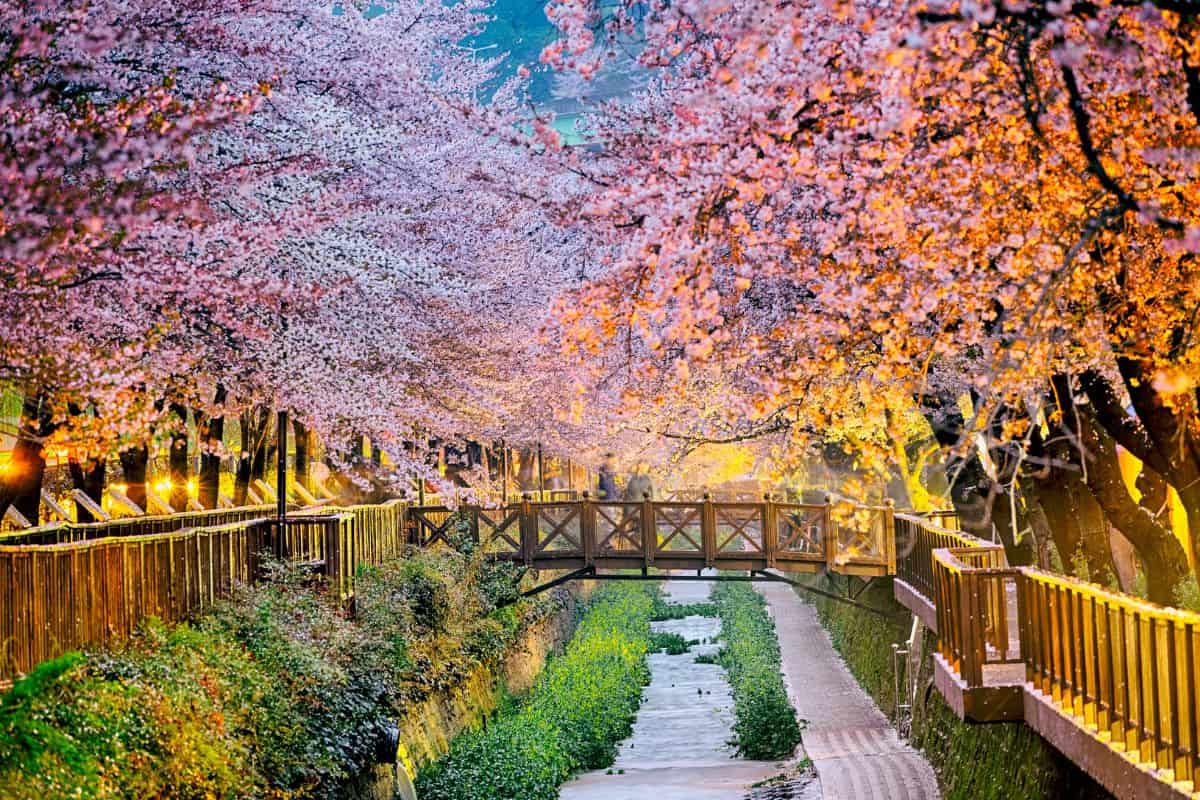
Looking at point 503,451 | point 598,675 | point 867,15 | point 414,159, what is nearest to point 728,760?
point 598,675

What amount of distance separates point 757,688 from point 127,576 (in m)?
19.6

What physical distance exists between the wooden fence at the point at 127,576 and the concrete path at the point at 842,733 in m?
8.43

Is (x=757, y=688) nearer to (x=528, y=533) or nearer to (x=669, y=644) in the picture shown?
(x=528, y=533)

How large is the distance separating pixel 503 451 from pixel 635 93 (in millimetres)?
15757

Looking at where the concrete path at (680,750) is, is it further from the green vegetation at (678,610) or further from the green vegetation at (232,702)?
the green vegetation at (678,610)

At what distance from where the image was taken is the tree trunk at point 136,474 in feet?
76.1

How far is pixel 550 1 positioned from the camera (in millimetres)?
7875

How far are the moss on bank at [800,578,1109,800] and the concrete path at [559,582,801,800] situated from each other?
3.47 meters

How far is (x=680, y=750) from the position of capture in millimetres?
30266

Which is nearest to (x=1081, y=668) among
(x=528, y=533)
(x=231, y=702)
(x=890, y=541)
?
(x=231, y=702)

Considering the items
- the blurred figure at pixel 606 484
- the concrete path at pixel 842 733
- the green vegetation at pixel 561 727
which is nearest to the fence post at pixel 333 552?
the green vegetation at pixel 561 727

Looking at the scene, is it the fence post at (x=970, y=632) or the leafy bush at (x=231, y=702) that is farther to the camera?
the fence post at (x=970, y=632)

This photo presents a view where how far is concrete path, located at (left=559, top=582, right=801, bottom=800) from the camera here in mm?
25422

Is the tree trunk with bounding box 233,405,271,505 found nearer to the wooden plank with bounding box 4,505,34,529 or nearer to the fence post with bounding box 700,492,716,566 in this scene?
the wooden plank with bounding box 4,505,34,529
